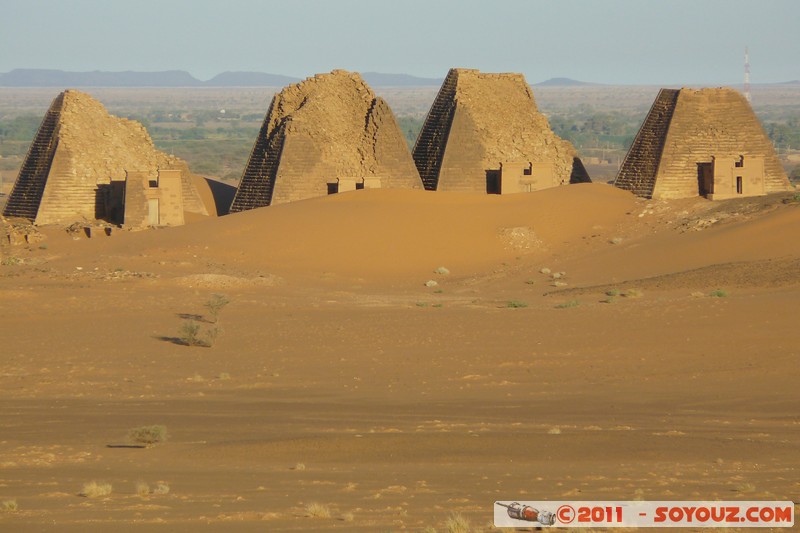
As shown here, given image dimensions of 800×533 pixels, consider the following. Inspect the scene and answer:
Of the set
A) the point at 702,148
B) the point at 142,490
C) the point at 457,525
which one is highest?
the point at 702,148

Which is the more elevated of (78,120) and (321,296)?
(78,120)

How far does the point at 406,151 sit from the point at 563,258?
20.6 ft

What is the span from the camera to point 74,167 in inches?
1300

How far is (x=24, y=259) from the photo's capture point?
28.2m

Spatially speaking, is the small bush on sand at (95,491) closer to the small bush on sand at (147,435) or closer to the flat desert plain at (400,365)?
the flat desert plain at (400,365)

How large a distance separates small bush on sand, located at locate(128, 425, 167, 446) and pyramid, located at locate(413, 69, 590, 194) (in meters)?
22.2

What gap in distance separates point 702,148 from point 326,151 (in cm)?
849

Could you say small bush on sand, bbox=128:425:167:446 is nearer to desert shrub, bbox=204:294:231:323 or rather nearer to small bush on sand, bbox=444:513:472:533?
small bush on sand, bbox=444:513:472:533

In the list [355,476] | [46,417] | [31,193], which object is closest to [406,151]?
[31,193]

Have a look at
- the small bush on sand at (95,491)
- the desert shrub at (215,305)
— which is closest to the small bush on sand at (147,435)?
the small bush on sand at (95,491)

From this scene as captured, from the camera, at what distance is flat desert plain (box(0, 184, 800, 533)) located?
966 cm

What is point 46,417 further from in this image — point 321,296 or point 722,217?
point 722,217

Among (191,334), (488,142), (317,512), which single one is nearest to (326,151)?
(488,142)

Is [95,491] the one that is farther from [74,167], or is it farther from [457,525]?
[74,167]
